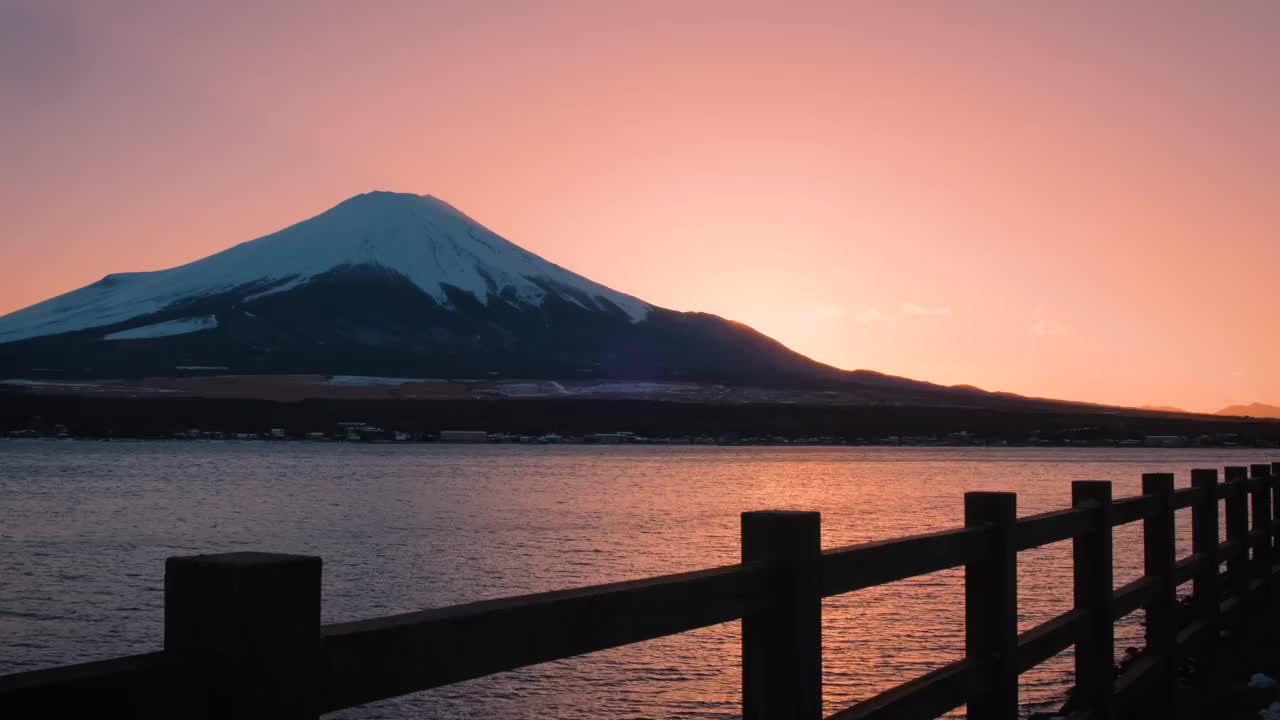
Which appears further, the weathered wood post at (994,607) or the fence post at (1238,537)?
the fence post at (1238,537)

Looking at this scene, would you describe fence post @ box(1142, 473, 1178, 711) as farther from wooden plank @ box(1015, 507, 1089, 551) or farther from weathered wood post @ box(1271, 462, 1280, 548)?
weathered wood post @ box(1271, 462, 1280, 548)

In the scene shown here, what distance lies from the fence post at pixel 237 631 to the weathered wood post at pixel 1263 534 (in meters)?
12.9

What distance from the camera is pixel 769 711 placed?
4047 millimetres

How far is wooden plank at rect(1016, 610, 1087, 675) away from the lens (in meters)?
6.26

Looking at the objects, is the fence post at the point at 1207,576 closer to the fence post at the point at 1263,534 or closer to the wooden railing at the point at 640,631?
the wooden railing at the point at 640,631

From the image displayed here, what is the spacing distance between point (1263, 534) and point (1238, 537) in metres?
1.74

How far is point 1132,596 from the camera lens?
8531 millimetres

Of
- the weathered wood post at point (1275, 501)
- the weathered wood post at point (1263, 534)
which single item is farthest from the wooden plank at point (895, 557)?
the weathered wood post at point (1275, 501)

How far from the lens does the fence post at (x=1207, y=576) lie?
10.8 m

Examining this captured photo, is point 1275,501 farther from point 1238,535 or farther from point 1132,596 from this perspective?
point 1132,596

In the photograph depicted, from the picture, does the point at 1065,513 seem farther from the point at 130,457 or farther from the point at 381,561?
the point at 130,457

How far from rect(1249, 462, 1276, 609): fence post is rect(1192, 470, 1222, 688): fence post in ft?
8.11

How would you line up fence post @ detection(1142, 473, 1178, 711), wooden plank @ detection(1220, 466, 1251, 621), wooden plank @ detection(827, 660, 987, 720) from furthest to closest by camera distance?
wooden plank @ detection(1220, 466, 1251, 621) → fence post @ detection(1142, 473, 1178, 711) → wooden plank @ detection(827, 660, 987, 720)

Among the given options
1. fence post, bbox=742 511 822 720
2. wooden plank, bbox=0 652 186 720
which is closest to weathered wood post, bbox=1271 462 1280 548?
fence post, bbox=742 511 822 720
